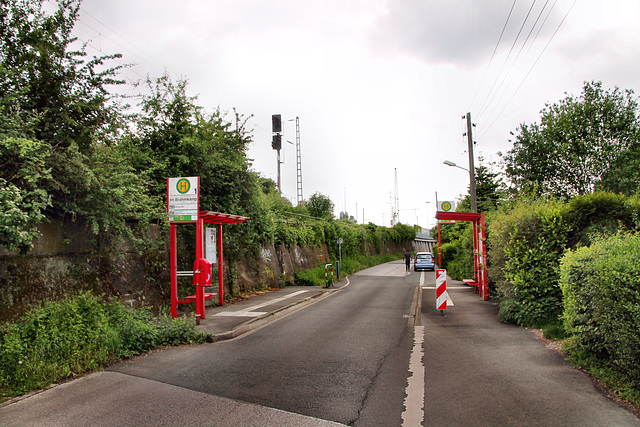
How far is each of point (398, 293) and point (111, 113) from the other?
44.8ft

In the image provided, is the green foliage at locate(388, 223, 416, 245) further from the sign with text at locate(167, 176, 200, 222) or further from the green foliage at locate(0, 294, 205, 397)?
the green foliage at locate(0, 294, 205, 397)

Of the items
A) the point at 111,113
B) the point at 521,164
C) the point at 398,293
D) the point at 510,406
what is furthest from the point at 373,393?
the point at 521,164

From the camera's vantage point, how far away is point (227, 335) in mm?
9164

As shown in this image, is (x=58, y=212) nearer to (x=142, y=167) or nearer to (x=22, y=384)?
(x=22, y=384)

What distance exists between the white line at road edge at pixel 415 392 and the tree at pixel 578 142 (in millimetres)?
25990

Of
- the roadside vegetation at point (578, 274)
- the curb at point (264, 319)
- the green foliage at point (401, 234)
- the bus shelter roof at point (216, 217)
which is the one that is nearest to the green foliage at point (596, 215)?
the roadside vegetation at point (578, 274)

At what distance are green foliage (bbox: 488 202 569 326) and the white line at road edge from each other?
10.0 feet

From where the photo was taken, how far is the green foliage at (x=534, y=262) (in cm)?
917

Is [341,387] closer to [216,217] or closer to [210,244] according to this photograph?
[216,217]

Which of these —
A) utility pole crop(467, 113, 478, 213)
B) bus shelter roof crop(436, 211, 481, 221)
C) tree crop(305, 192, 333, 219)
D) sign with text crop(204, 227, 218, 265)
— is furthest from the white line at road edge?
tree crop(305, 192, 333, 219)

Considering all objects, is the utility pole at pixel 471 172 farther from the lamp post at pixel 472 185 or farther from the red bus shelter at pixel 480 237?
the red bus shelter at pixel 480 237

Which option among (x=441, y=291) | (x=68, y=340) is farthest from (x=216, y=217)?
(x=441, y=291)

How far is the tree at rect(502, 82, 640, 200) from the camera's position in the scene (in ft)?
99.5

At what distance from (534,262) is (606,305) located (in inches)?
175
